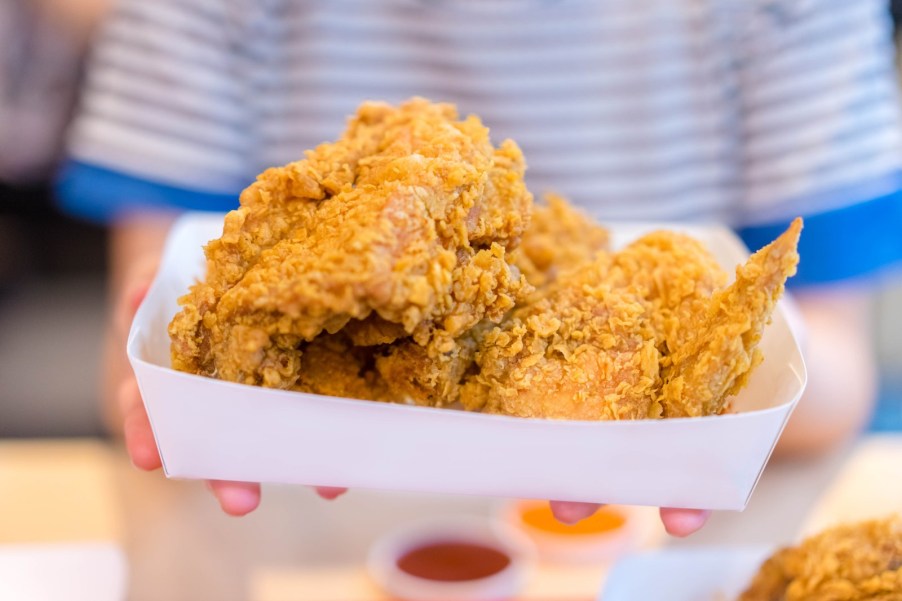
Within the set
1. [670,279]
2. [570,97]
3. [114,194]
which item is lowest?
[670,279]

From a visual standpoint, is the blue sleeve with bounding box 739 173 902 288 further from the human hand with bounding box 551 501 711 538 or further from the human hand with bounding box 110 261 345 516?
the human hand with bounding box 110 261 345 516

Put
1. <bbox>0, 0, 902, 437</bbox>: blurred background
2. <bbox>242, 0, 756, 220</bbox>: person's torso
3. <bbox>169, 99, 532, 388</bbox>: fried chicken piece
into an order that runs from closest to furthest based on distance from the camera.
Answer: <bbox>169, 99, 532, 388</bbox>: fried chicken piece
<bbox>242, 0, 756, 220</bbox>: person's torso
<bbox>0, 0, 902, 437</bbox>: blurred background

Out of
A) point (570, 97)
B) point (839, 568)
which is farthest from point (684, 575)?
point (570, 97)

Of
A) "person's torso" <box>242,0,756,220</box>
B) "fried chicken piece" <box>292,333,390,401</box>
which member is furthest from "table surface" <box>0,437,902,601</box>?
"person's torso" <box>242,0,756,220</box>

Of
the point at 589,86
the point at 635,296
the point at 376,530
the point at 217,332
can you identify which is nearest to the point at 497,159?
the point at 635,296

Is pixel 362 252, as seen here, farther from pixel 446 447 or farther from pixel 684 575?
pixel 684 575

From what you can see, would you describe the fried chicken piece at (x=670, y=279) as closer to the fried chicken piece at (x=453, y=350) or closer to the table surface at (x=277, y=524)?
the fried chicken piece at (x=453, y=350)

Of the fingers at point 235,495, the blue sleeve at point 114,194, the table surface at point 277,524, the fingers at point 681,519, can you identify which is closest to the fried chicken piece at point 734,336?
the fingers at point 681,519
